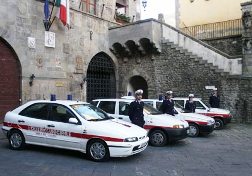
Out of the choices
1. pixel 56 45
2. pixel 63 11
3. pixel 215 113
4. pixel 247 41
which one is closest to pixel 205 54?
pixel 247 41

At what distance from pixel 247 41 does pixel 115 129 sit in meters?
12.9

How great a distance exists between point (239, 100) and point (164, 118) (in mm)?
8554

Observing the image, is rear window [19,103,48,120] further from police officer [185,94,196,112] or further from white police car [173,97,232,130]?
white police car [173,97,232,130]

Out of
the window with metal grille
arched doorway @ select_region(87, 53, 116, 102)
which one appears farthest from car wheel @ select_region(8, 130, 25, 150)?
the window with metal grille

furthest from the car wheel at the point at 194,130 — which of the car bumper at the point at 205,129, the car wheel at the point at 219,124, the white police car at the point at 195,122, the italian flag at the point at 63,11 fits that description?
the italian flag at the point at 63,11

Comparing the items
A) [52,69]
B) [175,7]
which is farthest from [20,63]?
[175,7]

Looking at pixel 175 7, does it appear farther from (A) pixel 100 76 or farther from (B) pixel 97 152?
(B) pixel 97 152

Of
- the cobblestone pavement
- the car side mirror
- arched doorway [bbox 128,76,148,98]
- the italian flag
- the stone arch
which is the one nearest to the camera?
the cobblestone pavement

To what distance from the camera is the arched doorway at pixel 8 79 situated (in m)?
15.3

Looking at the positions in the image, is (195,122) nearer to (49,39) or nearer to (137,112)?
(137,112)

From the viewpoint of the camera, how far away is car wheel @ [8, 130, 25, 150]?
375 inches

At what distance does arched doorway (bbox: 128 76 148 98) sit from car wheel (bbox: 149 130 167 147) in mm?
11066

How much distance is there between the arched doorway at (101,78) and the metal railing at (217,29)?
7996mm

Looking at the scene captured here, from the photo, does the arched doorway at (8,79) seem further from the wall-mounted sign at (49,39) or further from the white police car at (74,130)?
the white police car at (74,130)
